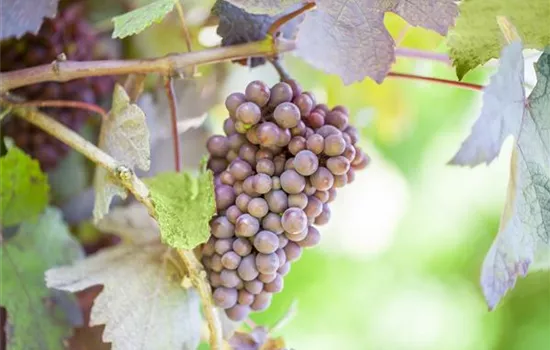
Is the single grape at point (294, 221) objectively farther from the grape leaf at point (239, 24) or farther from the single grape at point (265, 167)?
the grape leaf at point (239, 24)

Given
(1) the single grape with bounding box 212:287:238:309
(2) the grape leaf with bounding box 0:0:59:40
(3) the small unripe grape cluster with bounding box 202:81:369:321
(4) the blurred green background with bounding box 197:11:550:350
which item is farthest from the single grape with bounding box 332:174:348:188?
(4) the blurred green background with bounding box 197:11:550:350

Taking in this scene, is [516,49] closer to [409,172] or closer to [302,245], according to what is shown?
[302,245]

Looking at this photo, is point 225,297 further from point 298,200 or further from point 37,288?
point 37,288

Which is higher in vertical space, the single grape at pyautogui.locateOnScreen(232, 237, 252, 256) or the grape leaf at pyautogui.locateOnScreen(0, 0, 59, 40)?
the grape leaf at pyautogui.locateOnScreen(0, 0, 59, 40)

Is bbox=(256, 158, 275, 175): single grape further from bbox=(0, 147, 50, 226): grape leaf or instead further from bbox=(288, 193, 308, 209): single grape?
bbox=(0, 147, 50, 226): grape leaf

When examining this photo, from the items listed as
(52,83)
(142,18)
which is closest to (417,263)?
(52,83)

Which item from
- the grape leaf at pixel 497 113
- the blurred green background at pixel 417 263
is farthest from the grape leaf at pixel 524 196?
the blurred green background at pixel 417 263

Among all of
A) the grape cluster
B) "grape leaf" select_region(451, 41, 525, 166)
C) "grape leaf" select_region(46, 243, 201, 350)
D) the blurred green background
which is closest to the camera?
"grape leaf" select_region(451, 41, 525, 166)
